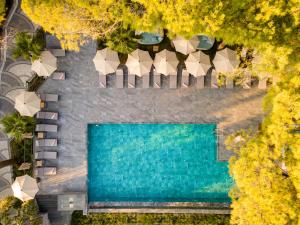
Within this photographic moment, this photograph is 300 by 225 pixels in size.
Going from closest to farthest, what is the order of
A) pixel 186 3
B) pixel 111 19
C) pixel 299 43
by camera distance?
pixel 186 3, pixel 299 43, pixel 111 19

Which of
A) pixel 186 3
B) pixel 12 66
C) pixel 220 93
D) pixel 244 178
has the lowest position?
pixel 244 178

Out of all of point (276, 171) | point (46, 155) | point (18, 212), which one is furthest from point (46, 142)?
point (276, 171)

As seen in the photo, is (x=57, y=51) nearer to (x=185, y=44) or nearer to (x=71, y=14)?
(x=71, y=14)

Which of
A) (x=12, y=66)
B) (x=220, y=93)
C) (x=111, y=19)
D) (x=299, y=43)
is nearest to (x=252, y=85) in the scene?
(x=220, y=93)

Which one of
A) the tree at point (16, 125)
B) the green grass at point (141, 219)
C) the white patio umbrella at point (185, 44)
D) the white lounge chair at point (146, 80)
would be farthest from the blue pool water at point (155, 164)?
the white patio umbrella at point (185, 44)

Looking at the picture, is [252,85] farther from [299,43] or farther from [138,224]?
[138,224]

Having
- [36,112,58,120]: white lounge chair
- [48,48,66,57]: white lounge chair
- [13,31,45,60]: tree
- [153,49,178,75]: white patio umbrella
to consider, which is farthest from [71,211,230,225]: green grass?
[13,31,45,60]: tree

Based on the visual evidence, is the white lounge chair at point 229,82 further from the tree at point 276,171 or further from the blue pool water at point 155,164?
the tree at point 276,171
